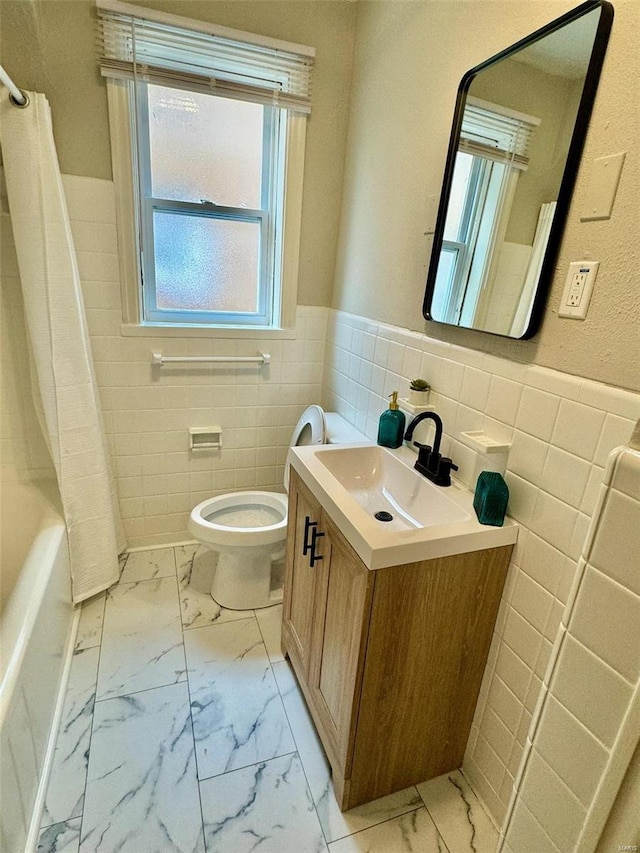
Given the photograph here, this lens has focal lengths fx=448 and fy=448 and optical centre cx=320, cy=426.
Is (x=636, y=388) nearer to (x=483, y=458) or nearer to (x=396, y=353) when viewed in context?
(x=483, y=458)

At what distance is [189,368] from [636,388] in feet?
5.93

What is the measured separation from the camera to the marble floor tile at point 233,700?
1.41 meters

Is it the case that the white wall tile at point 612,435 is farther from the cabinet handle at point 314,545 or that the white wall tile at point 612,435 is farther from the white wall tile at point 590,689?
the cabinet handle at point 314,545

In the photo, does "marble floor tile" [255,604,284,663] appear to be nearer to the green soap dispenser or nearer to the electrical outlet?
the green soap dispenser

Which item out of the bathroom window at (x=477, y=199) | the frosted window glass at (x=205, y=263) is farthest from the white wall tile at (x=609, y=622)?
the frosted window glass at (x=205, y=263)

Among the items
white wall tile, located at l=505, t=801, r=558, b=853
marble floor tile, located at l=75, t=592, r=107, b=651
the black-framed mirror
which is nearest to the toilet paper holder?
marble floor tile, located at l=75, t=592, r=107, b=651

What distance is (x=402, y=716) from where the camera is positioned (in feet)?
4.05

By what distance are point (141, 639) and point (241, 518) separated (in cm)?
62

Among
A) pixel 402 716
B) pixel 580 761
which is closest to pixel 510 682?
pixel 402 716

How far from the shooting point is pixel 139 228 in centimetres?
197

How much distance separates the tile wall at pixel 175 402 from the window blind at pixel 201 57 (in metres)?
0.48

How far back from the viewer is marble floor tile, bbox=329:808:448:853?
3.95 ft

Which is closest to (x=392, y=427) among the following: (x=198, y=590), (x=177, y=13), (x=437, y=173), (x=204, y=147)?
(x=437, y=173)

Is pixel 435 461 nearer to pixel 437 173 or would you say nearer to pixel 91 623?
pixel 437 173
